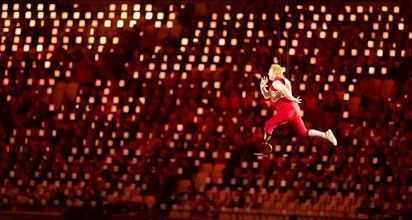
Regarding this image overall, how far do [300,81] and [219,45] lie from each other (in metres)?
0.90

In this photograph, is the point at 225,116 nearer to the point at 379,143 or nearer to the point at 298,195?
the point at 298,195

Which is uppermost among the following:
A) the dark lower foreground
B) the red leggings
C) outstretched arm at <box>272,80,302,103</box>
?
outstretched arm at <box>272,80,302,103</box>

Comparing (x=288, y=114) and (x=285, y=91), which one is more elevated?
(x=285, y=91)

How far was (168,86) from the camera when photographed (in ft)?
25.3

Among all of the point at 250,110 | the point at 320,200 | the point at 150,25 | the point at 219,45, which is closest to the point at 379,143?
the point at 320,200

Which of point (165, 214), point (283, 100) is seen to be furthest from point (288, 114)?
point (165, 214)

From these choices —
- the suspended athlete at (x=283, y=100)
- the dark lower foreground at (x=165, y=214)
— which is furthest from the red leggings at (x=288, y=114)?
the dark lower foreground at (x=165, y=214)

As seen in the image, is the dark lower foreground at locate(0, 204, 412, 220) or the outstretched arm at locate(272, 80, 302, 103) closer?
the outstretched arm at locate(272, 80, 302, 103)

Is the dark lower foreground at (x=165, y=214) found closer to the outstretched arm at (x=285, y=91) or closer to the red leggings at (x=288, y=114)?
the red leggings at (x=288, y=114)

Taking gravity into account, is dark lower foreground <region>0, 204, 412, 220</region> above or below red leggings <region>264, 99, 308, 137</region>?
below

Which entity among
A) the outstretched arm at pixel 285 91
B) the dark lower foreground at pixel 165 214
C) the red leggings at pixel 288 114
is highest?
the outstretched arm at pixel 285 91

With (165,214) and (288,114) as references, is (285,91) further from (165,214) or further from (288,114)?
(165,214)

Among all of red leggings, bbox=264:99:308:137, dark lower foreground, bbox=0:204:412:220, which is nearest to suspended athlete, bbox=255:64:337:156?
red leggings, bbox=264:99:308:137

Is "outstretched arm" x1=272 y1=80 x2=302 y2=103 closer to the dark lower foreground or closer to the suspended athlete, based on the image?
the suspended athlete
